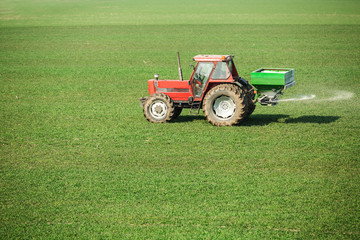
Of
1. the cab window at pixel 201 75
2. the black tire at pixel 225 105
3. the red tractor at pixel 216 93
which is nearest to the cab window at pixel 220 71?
the red tractor at pixel 216 93

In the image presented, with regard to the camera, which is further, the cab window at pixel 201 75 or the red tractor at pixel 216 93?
the cab window at pixel 201 75

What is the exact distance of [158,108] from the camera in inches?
590

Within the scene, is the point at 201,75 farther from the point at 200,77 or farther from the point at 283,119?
the point at 283,119

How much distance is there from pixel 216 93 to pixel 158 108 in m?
1.82

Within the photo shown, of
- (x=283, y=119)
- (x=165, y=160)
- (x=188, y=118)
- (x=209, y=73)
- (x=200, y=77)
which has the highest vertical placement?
(x=209, y=73)

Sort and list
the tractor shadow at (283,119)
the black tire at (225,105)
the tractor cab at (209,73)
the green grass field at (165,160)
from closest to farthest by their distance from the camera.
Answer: the green grass field at (165,160), the black tire at (225,105), the tractor cab at (209,73), the tractor shadow at (283,119)

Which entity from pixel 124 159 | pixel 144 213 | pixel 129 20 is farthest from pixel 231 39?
pixel 144 213

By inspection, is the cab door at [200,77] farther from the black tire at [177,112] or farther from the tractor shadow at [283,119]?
the tractor shadow at [283,119]

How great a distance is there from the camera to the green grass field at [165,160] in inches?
354

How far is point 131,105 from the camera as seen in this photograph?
58.1ft

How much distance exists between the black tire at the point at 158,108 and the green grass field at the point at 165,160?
Result: 30cm

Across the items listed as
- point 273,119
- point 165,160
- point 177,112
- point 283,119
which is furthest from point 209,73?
point 165,160

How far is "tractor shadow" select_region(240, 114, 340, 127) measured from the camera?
1514 cm

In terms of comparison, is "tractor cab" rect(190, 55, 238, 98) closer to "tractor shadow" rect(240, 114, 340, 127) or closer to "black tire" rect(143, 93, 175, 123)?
"black tire" rect(143, 93, 175, 123)
